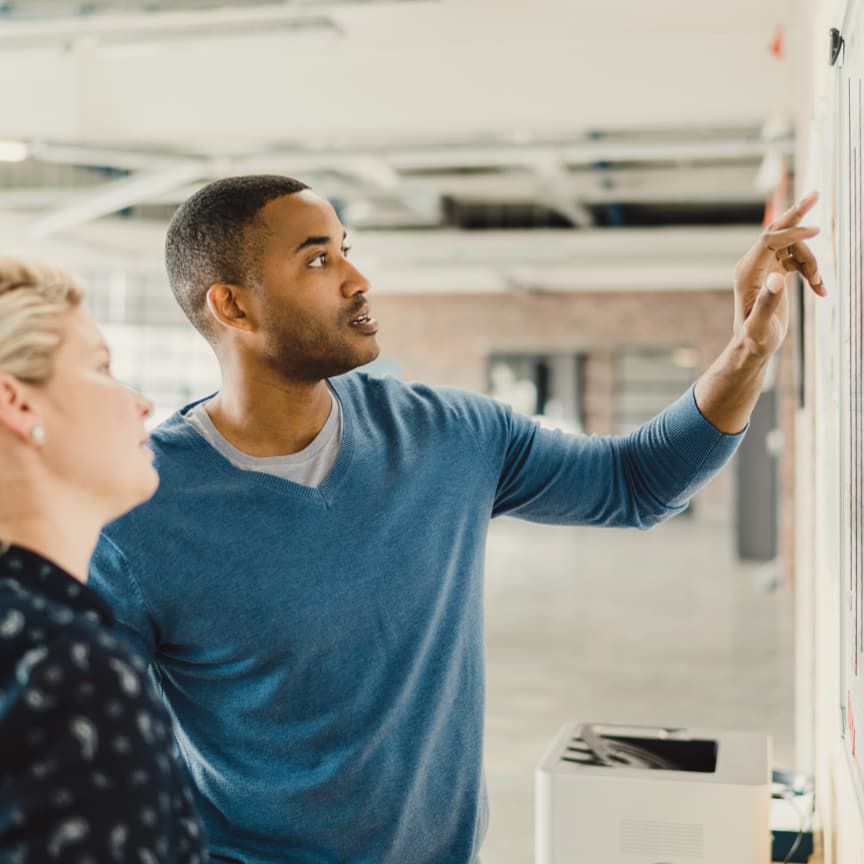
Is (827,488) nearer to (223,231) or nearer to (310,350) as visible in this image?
(310,350)

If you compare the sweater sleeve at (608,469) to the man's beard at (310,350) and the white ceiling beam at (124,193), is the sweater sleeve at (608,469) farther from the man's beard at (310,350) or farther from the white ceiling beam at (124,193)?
the white ceiling beam at (124,193)

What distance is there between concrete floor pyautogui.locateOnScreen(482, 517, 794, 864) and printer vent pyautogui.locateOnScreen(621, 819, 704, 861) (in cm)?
218

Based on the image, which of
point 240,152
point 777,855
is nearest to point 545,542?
point 240,152

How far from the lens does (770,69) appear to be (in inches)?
222

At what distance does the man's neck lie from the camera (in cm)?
162

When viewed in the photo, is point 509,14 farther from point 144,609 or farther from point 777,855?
point 144,609

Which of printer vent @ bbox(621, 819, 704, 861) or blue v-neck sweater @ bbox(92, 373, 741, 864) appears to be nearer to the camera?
blue v-neck sweater @ bbox(92, 373, 741, 864)

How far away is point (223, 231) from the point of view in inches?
65.9

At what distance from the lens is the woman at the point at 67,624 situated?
2.46 ft

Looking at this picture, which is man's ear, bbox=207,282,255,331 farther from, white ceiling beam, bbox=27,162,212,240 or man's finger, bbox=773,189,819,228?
white ceiling beam, bbox=27,162,212,240

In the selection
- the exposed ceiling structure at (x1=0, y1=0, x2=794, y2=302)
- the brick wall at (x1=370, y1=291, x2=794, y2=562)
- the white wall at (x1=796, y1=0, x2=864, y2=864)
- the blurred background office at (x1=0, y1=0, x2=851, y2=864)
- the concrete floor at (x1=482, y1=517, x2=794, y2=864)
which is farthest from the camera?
the brick wall at (x1=370, y1=291, x2=794, y2=562)

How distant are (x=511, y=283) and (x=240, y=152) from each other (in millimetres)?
8564

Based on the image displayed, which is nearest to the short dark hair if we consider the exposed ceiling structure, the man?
the man

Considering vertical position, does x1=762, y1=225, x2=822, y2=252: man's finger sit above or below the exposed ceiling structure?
below
